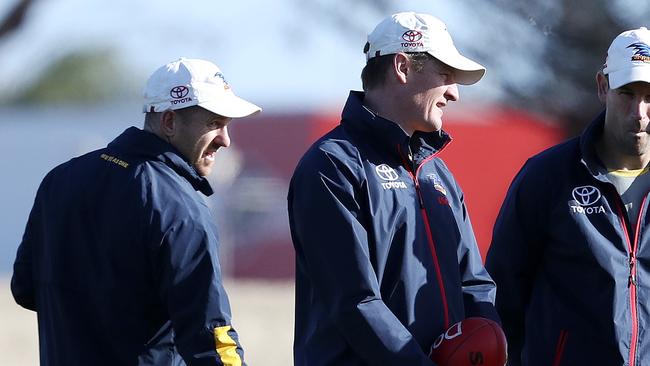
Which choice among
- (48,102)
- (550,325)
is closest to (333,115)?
(550,325)

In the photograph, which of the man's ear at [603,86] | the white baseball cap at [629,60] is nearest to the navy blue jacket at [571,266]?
the man's ear at [603,86]

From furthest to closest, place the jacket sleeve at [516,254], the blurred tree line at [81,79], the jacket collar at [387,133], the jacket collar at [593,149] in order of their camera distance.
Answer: the blurred tree line at [81,79] < the jacket sleeve at [516,254] < the jacket collar at [593,149] < the jacket collar at [387,133]

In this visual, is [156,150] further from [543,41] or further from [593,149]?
[543,41]

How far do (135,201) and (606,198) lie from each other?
5.83 ft

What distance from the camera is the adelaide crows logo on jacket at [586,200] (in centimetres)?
528

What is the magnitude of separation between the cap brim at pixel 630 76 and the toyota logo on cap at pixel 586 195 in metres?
0.40

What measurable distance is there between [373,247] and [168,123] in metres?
1.01

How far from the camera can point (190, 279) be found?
4.77 m

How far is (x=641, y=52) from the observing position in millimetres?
5238

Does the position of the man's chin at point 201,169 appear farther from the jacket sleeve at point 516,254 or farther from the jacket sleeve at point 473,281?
the jacket sleeve at point 516,254

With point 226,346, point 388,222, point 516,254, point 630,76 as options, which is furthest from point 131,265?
point 630,76

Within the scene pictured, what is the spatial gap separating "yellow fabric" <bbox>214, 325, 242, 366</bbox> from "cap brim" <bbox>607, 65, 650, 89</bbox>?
1710mm

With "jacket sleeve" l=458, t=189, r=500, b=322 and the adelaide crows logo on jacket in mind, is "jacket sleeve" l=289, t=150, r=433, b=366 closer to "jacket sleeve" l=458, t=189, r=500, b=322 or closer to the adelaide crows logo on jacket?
"jacket sleeve" l=458, t=189, r=500, b=322

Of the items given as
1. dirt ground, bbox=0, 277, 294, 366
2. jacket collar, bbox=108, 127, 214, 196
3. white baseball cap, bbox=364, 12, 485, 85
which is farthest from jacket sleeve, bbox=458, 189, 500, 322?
dirt ground, bbox=0, 277, 294, 366
